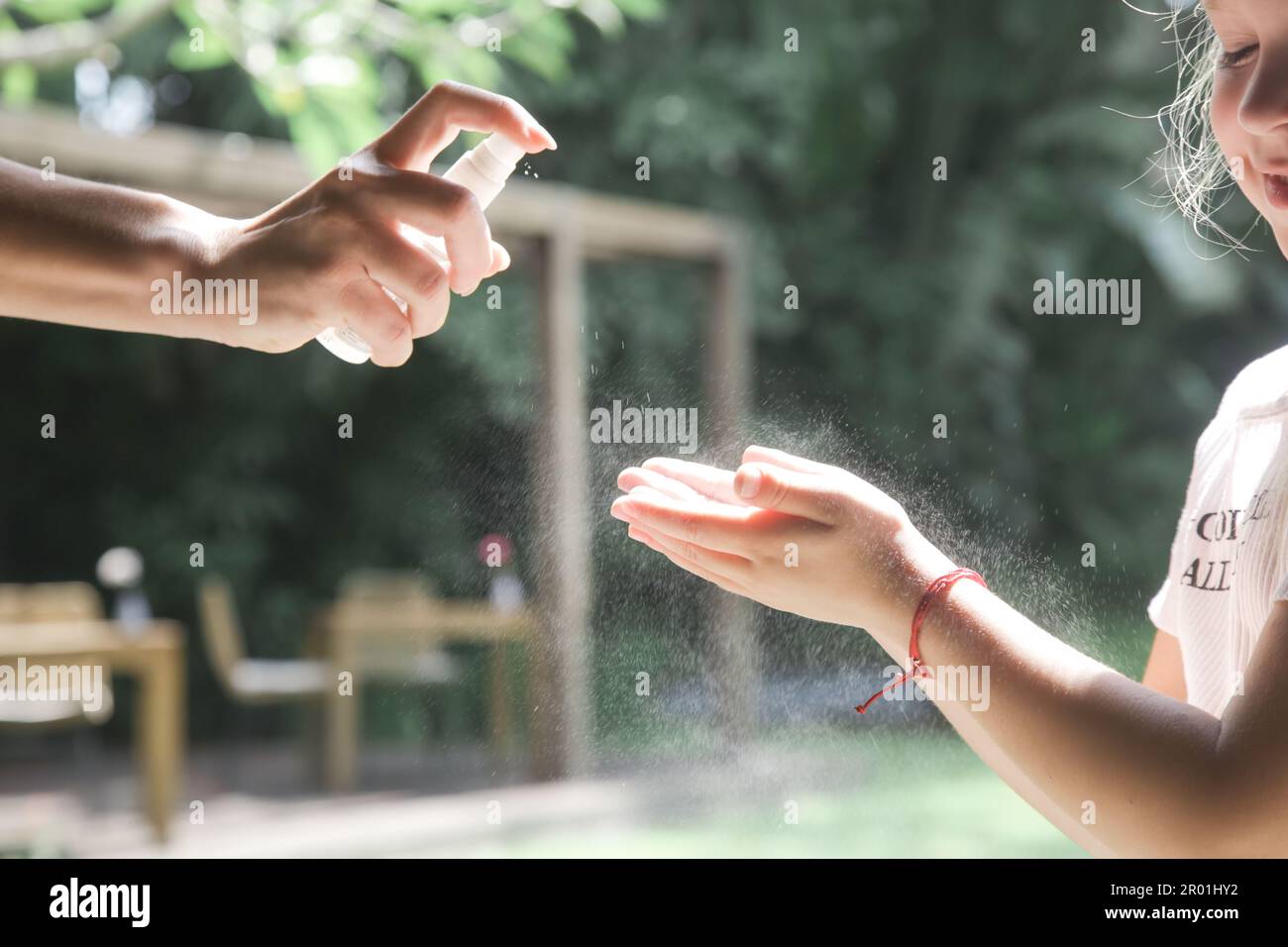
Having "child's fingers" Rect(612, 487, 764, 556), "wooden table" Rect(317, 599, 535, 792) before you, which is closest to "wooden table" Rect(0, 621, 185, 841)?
"wooden table" Rect(317, 599, 535, 792)

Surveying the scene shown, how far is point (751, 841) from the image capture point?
160cm

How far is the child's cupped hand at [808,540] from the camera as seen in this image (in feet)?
2.06

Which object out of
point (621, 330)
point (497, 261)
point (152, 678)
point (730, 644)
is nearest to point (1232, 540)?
point (497, 261)

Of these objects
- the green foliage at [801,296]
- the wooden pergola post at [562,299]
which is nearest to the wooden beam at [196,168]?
the wooden pergola post at [562,299]

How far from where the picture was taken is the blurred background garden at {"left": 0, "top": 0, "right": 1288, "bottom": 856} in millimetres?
1858

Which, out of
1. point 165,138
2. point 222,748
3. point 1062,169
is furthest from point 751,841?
point 1062,169

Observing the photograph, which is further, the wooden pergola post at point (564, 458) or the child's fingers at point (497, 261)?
the wooden pergola post at point (564, 458)

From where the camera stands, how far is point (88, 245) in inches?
25.5

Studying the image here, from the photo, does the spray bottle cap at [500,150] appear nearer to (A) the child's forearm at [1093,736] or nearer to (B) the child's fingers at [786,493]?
(B) the child's fingers at [786,493]

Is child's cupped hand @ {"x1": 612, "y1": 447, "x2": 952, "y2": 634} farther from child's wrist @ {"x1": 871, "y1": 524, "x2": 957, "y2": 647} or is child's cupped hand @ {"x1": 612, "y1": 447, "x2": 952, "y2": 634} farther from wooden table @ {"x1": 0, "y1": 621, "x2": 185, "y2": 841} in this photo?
wooden table @ {"x1": 0, "y1": 621, "x2": 185, "y2": 841}

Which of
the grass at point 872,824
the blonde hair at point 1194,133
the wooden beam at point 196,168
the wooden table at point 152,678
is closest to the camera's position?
the blonde hair at point 1194,133

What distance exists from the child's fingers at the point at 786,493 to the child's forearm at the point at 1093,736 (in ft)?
0.23
